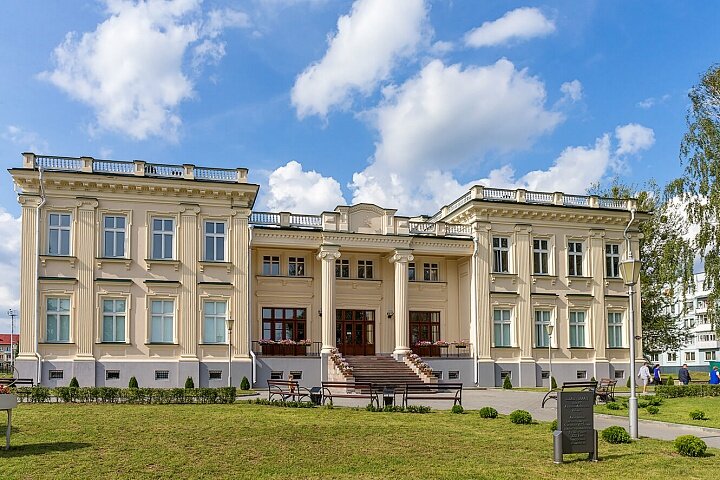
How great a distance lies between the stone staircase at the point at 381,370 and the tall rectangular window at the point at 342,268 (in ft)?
15.7

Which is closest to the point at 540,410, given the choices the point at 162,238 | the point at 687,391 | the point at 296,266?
the point at 687,391

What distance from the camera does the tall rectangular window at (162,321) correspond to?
34938 mm

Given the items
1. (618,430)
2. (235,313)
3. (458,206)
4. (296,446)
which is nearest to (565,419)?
(618,430)

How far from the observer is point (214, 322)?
118 feet

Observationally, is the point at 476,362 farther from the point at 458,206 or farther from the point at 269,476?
the point at 269,476

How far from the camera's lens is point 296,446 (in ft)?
49.3

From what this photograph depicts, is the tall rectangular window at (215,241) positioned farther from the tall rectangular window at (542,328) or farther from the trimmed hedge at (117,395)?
the tall rectangular window at (542,328)

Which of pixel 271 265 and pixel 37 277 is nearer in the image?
pixel 37 277

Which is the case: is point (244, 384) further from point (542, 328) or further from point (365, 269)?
point (542, 328)

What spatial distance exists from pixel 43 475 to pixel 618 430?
37.3 feet

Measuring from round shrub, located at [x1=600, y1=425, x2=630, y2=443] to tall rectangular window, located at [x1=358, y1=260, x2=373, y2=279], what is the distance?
25.0 m

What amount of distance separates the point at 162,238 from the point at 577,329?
22769 mm

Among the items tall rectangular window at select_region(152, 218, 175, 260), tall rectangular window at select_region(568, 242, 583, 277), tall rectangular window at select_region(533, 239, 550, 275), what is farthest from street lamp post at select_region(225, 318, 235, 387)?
tall rectangular window at select_region(568, 242, 583, 277)

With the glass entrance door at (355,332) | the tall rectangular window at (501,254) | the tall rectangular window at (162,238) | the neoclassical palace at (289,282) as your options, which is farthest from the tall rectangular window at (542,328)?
the tall rectangular window at (162,238)
